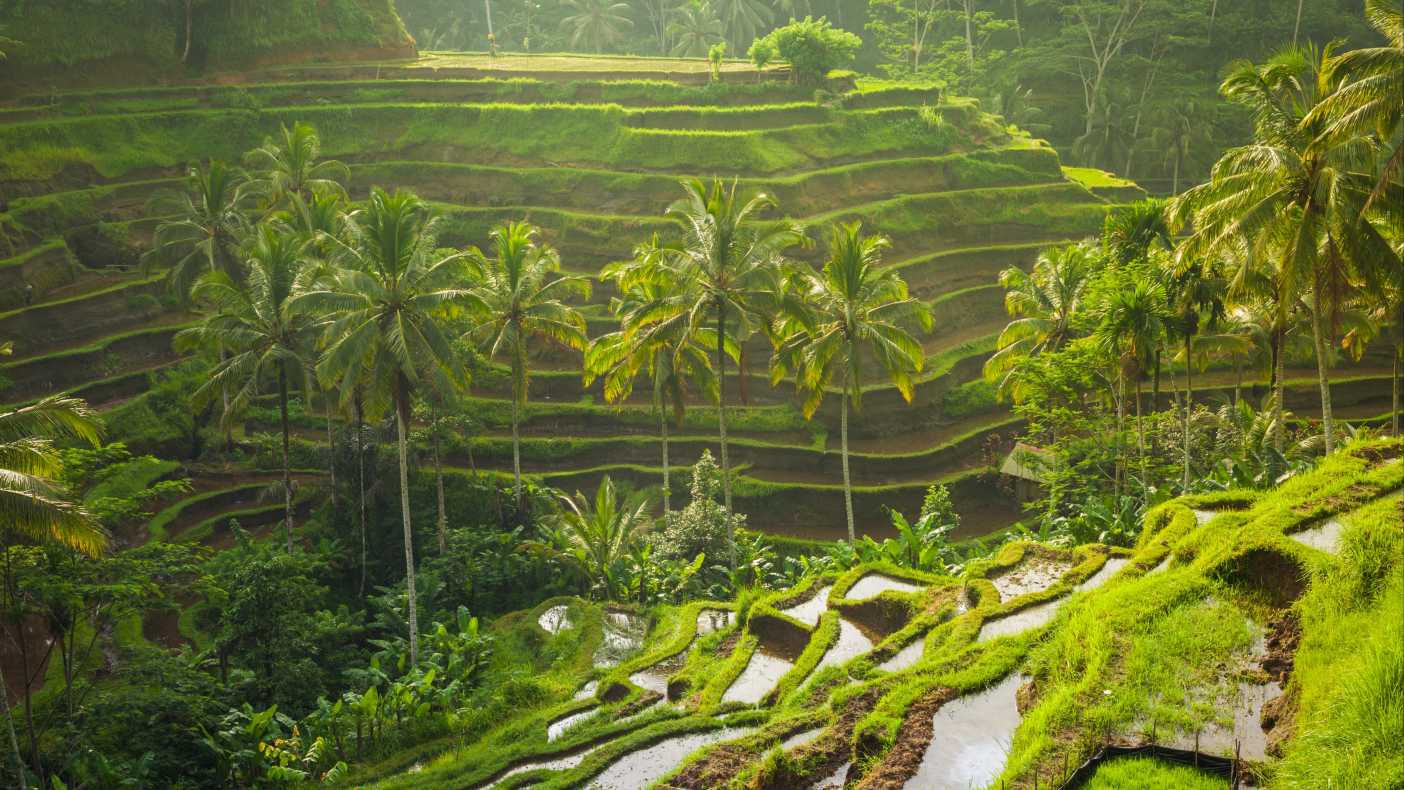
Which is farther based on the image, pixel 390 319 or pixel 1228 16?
pixel 1228 16

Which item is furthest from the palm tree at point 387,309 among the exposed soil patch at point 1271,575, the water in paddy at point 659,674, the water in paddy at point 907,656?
the exposed soil patch at point 1271,575

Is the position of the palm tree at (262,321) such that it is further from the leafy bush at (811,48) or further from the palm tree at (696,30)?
the palm tree at (696,30)

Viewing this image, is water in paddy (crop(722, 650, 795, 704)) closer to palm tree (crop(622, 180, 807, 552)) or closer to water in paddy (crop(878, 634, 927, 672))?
water in paddy (crop(878, 634, 927, 672))

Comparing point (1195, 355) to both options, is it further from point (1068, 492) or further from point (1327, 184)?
point (1327, 184)

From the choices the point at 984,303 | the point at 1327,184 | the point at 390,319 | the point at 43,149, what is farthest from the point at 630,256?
the point at 1327,184

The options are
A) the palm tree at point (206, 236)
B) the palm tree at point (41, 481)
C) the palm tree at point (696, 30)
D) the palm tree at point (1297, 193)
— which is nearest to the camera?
the palm tree at point (41, 481)

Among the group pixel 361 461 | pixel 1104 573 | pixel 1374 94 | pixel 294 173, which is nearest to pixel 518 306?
pixel 361 461
